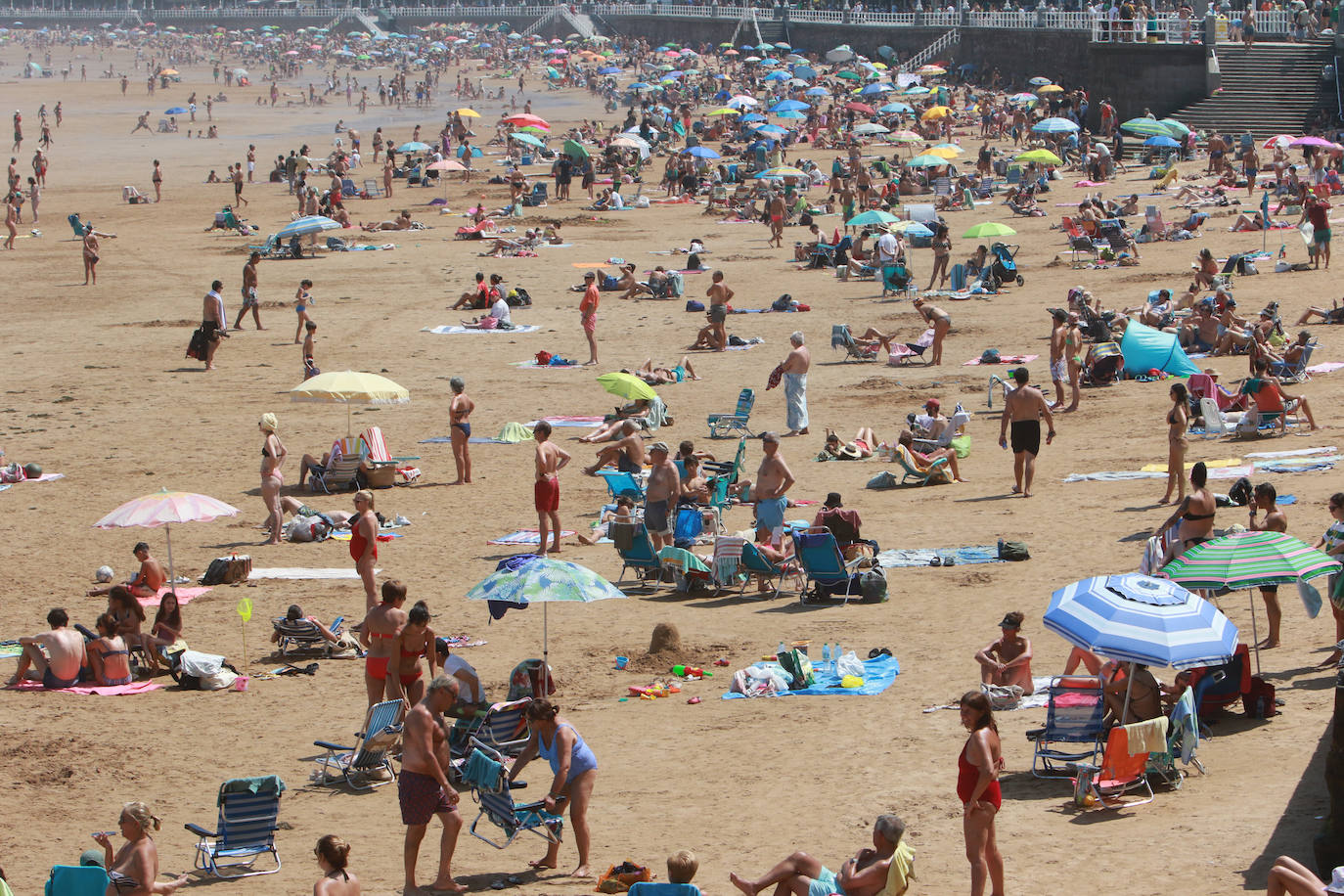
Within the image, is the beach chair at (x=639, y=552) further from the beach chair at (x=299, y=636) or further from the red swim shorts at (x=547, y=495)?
the beach chair at (x=299, y=636)

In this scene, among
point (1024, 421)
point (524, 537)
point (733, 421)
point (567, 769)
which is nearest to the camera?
point (567, 769)

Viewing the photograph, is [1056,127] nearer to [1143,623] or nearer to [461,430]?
[461,430]

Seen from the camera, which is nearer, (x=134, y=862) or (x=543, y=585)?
(x=134, y=862)

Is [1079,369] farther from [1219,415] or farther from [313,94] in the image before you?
[313,94]

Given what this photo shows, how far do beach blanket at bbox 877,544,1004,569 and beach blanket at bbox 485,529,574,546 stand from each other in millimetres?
3153

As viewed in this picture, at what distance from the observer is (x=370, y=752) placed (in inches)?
380

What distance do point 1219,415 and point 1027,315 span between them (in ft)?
28.5

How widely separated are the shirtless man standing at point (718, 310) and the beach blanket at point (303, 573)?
416 inches

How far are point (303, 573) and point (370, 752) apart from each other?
204 inches

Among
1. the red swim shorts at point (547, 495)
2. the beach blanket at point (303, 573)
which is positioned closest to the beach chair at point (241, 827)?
the beach blanket at point (303, 573)

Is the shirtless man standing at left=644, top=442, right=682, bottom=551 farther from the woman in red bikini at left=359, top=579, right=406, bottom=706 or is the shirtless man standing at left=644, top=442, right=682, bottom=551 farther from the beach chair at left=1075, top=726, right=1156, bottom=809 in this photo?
the beach chair at left=1075, top=726, right=1156, bottom=809

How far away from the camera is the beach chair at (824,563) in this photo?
12891mm

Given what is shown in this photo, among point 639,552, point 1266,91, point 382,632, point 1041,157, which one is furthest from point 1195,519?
point 1266,91

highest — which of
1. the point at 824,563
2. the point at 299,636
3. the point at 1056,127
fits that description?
the point at 1056,127
